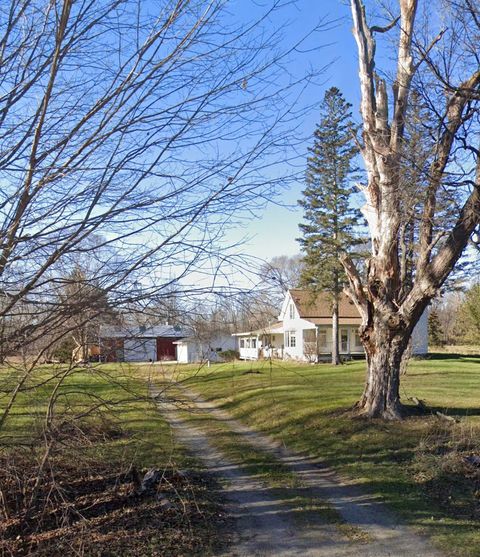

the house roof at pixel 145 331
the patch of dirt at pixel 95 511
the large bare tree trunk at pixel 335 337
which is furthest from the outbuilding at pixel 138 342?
the large bare tree trunk at pixel 335 337

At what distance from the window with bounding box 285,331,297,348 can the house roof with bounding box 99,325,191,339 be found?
134 ft

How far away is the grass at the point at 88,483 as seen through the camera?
4238 millimetres

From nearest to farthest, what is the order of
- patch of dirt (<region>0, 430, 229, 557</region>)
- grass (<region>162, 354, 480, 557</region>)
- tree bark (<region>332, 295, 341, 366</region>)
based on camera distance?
patch of dirt (<region>0, 430, 229, 557</region>)
grass (<region>162, 354, 480, 557</region>)
tree bark (<region>332, 295, 341, 366</region>)

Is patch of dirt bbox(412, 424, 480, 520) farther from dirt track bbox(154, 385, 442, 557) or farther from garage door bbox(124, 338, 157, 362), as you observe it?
garage door bbox(124, 338, 157, 362)

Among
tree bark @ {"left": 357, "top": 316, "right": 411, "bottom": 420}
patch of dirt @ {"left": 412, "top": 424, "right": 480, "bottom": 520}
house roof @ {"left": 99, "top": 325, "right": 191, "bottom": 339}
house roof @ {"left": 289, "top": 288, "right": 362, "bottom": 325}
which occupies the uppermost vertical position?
house roof @ {"left": 289, "top": 288, "right": 362, "bottom": 325}

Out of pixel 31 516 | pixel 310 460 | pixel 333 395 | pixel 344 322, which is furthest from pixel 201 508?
pixel 344 322

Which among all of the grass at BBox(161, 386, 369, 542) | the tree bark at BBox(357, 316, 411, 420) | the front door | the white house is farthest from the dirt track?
the white house

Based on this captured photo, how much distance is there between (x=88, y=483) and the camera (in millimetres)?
7605

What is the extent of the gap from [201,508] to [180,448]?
12.6 feet

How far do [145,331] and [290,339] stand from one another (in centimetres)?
4170

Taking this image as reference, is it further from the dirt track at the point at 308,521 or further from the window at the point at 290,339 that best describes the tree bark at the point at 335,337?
the dirt track at the point at 308,521

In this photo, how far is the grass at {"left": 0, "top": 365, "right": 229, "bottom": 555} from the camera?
4238 mm

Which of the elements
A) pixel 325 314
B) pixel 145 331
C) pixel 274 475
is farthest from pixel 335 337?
pixel 145 331

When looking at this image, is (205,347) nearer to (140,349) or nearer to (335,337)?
(140,349)
